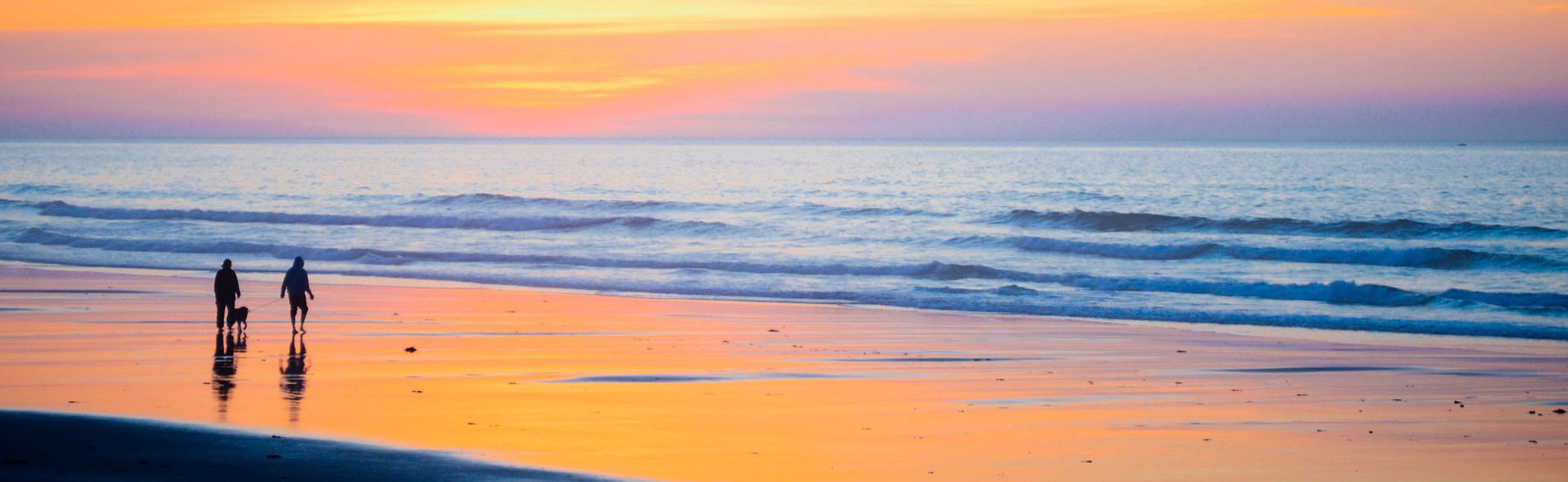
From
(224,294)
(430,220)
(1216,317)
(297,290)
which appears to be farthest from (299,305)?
(430,220)

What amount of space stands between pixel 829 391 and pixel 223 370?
6075 millimetres

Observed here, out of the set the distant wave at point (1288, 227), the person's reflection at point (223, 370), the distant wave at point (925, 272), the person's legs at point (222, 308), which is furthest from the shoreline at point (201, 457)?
the distant wave at point (1288, 227)

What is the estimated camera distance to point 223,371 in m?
14.2

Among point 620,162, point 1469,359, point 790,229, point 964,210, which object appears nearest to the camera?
point 1469,359

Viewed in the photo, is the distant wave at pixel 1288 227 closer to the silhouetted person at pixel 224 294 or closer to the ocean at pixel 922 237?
the ocean at pixel 922 237

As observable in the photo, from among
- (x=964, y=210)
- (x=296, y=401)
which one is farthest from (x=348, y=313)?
(x=964, y=210)

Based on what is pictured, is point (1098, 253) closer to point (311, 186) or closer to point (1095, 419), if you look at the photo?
point (1095, 419)

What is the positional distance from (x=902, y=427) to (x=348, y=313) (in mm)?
12124

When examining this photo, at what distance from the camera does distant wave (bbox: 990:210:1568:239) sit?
39000mm

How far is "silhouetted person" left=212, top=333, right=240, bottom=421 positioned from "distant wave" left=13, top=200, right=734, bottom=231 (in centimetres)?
2843

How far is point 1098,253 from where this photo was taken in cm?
3481

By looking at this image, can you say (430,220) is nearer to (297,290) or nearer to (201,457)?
(297,290)

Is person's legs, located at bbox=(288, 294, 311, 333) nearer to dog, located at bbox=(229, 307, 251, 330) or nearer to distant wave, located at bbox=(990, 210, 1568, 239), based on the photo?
dog, located at bbox=(229, 307, 251, 330)

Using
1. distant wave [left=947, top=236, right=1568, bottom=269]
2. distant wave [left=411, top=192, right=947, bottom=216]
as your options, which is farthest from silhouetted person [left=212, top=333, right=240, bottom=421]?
distant wave [left=411, top=192, right=947, bottom=216]
